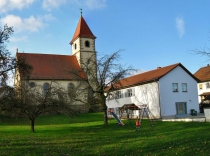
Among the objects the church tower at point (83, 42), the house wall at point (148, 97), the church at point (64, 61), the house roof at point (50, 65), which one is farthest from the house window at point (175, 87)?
the church tower at point (83, 42)

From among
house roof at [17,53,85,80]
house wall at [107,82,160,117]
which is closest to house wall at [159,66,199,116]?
house wall at [107,82,160,117]

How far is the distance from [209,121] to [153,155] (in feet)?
51.1

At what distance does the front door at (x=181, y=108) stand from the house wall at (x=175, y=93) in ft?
1.49

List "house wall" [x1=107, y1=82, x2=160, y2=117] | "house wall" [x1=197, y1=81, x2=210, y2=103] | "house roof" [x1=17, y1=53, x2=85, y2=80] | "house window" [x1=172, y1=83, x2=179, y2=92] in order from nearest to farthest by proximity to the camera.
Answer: "house wall" [x1=107, y1=82, x2=160, y2=117] < "house window" [x1=172, y1=83, x2=179, y2=92] < "house roof" [x1=17, y1=53, x2=85, y2=80] < "house wall" [x1=197, y1=81, x2=210, y2=103]

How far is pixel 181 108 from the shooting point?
112 ft

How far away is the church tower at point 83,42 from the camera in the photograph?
56.1 m

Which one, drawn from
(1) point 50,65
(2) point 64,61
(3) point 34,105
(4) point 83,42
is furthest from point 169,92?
(4) point 83,42

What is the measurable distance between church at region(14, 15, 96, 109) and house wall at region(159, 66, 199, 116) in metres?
16.8

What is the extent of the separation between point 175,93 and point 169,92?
42.8 inches

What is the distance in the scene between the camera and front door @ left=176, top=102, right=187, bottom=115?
33.8m

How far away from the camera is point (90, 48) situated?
57.7 m

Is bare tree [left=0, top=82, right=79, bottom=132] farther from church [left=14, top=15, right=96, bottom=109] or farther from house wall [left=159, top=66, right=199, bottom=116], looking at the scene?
church [left=14, top=15, right=96, bottom=109]

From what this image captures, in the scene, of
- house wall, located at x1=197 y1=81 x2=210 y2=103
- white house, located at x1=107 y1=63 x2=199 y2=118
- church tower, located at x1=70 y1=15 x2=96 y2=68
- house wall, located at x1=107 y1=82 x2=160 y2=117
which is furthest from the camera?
church tower, located at x1=70 y1=15 x2=96 y2=68

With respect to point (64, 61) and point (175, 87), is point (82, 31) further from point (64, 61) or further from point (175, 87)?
point (175, 87)
